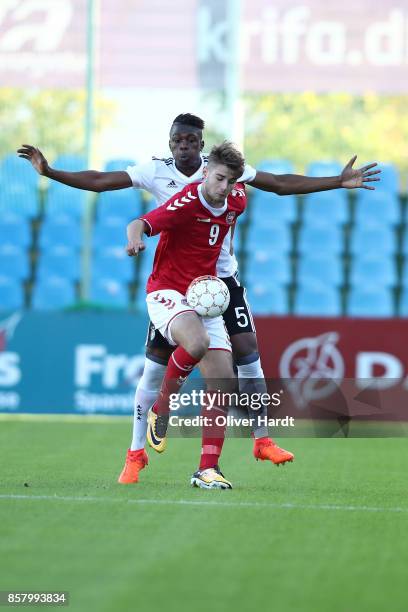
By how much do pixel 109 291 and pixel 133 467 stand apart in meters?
10.7

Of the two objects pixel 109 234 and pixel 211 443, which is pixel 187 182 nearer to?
pixel 211 443

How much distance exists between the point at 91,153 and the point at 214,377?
9149 millimetres

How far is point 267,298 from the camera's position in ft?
58.0

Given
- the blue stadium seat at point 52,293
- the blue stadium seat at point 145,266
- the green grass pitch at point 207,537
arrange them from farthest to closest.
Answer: the blue stadium seat at point 145,266 → the blue stadium seat at point 52,293 → the green grass pitch at point 207,537

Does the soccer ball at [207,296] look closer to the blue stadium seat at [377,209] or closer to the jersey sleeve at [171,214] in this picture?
the jersey sleeve at [171,214]

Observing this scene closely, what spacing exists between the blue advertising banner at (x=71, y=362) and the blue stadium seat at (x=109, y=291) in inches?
138

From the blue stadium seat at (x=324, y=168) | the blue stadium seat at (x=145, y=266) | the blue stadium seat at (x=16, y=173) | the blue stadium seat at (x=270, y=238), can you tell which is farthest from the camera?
the blue stadium seat at (x=16, y=173)

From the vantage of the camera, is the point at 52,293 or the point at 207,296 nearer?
the point at 207,296

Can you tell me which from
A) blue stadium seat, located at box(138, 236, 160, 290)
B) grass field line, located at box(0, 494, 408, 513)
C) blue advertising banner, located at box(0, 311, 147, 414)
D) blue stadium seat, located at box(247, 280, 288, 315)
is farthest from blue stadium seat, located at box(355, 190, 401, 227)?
grass field line, located at box(0, 494, 408, 513)

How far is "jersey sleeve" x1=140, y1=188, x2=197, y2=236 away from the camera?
7.27m

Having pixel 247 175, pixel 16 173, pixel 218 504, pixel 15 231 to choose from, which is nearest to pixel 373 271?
pixel 15 231

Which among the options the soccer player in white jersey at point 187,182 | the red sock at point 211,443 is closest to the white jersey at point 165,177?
the soccer player in white jersey at point 187,182

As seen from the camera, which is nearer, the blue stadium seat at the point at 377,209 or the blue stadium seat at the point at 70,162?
the blue stadium seat at the point at 377,209

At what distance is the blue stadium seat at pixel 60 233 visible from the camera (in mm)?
18797
